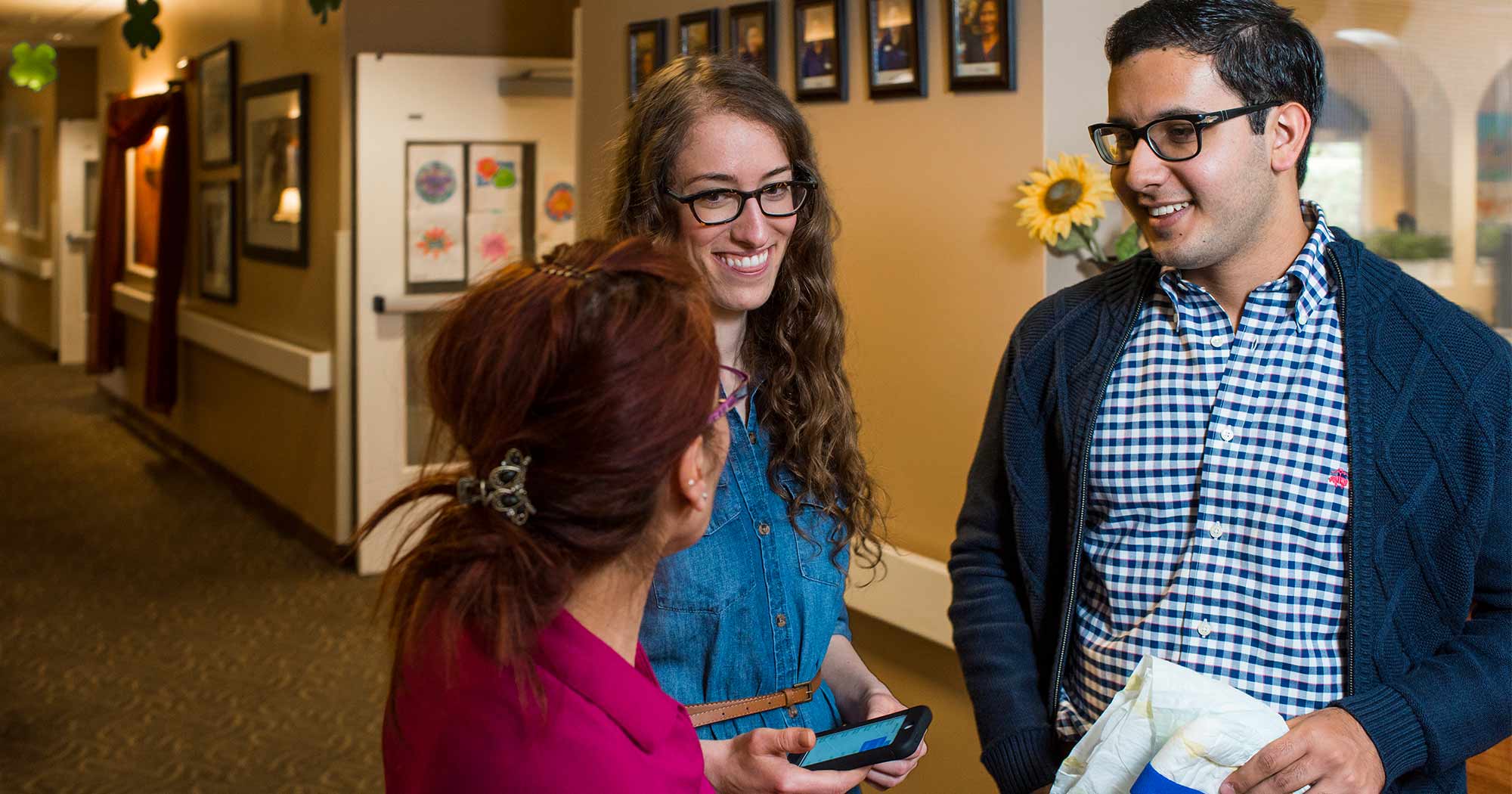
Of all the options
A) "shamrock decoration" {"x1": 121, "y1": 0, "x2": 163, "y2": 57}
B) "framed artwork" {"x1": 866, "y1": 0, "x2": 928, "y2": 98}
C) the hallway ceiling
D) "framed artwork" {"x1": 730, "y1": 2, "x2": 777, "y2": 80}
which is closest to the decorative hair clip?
"framed artwork" {"x1": 866, "y1": 0, "x2": 928, "y2": 98}

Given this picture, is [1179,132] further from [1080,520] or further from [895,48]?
[895,48]

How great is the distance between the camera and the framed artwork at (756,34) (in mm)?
3287

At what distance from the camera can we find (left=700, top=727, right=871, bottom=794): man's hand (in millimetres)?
1421

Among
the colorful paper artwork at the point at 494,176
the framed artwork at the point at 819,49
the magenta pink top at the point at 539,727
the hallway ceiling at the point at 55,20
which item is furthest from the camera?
the hallway ceiling at the point at 55,20

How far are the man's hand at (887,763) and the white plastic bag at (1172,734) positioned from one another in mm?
195

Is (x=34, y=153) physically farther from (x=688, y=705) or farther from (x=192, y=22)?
(x=688, y=705)

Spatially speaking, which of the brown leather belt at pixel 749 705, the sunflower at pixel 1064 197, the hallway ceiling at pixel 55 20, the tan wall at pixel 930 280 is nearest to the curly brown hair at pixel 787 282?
the brown leather belt at pixel 749 705

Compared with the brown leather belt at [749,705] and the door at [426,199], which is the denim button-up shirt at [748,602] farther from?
the door at [426,199]

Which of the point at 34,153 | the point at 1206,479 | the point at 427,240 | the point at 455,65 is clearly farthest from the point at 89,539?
the point at 34,153

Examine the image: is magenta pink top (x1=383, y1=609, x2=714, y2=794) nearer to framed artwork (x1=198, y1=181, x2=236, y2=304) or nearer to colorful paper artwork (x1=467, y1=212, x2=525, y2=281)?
colorful paper artwork (x1=467, y1=212, x2=525, y2=281)

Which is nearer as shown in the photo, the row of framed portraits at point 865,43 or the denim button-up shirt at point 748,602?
the denim button-up shirt at point 748,602

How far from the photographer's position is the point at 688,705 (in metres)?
1.64

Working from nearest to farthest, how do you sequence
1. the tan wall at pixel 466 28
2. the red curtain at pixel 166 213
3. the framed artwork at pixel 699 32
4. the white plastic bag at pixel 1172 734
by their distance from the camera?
the white plastic bag at pixel 1172 734, the framed artwork at pixel 699 32, the tan wall at pixel 466 28, the red curtain at pixel 166 213

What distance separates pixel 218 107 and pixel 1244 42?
289 inches
